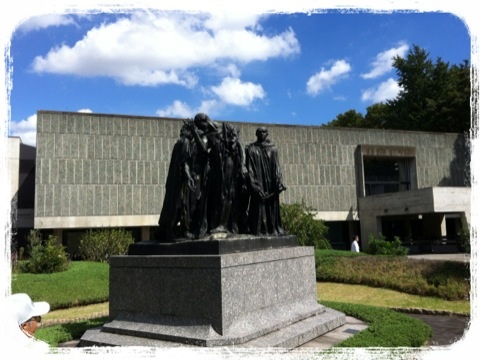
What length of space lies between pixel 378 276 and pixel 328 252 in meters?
3.65

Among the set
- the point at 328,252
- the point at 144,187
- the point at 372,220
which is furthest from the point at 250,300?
the point at 372,220

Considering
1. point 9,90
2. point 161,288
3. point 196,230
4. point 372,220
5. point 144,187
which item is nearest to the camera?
point 9,90

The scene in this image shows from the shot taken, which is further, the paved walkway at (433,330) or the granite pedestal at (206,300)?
the paved walkway at (433,330)

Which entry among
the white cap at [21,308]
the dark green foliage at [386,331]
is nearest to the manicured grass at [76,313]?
the dark green foliage at [386,331]

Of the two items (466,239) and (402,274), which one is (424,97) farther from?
(402,274)

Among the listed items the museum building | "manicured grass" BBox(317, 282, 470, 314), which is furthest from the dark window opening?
"manicured grass" BBox(317, 282, 470, 314)

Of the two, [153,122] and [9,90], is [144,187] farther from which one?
[9,90]

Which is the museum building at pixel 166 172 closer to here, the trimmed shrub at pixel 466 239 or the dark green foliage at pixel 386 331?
the trimmed shrub at pixel 466 239

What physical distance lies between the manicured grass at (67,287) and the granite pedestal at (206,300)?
674 cm

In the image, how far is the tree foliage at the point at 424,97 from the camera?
42.1 m

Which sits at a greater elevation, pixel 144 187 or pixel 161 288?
pixel 144 187

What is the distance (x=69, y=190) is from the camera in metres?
27.8

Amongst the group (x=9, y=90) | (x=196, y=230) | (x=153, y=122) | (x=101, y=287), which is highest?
(x=153, y=122)

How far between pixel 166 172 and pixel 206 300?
2458 centimetres
